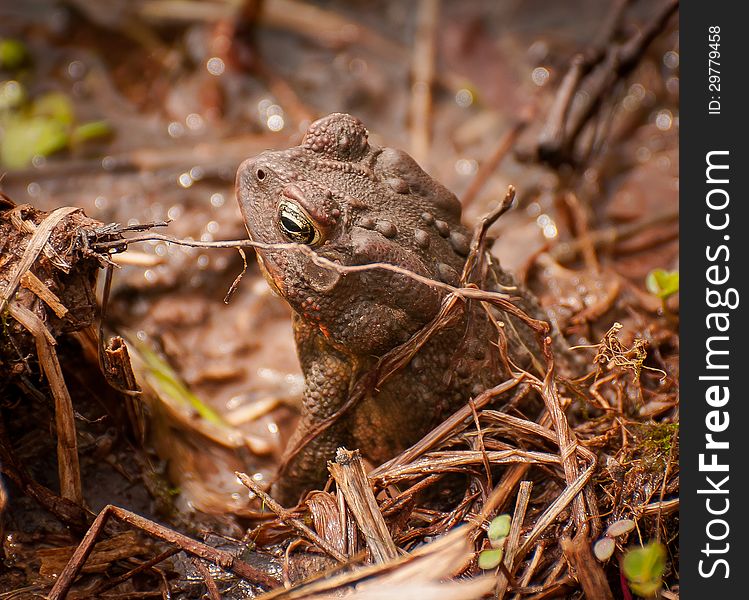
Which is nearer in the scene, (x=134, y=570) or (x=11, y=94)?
(x=134, y=570)

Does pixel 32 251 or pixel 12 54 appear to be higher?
pixel 12 54

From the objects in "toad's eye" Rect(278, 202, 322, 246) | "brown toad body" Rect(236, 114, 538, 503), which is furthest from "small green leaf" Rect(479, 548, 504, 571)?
"toad's eye" Rect(278, 202, 322, 246)

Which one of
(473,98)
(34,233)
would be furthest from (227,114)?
(34,233)

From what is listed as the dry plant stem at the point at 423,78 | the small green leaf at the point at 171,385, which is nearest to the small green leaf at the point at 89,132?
the small green leaf at the point at 171,385

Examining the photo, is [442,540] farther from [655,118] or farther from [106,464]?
[655,118]

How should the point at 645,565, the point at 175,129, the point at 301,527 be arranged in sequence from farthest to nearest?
the point at 175,129
the point at 301,527
the point at 645,565

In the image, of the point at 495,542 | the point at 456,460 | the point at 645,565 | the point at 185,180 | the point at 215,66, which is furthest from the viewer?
the point at 215,66

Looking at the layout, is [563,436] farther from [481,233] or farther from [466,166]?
[466,166]

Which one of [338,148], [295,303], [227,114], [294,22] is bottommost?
[295,303]

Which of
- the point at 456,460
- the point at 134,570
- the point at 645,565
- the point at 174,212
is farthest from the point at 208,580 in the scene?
the point at 174,212
